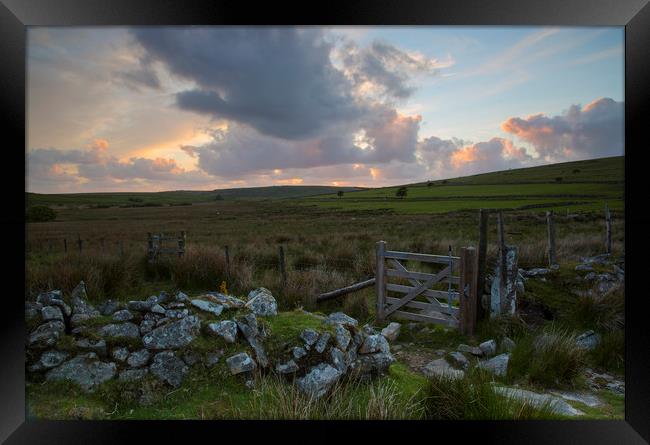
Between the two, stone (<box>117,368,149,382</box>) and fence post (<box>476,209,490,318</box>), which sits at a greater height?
fence post (<box>476,209,490,318</box>)

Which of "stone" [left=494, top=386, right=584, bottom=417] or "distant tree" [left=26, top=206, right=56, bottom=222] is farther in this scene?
"distant tree" [left=26, top=206, right=56, bottom=222]

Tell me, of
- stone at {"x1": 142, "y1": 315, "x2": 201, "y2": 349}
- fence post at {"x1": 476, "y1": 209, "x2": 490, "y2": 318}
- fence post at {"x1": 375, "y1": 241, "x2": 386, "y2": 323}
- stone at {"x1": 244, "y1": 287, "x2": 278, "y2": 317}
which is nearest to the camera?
stone at {"x1": 142, "y1": 315, "x2": 201, "y2": 349}

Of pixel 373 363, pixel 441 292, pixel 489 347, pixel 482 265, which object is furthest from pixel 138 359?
pixel 482 265

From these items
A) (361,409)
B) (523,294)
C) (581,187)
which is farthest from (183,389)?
(581,187)

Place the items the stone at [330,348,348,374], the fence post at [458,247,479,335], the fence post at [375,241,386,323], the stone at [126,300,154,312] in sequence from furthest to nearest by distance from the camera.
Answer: the fence post at [375,241,386,323]
the fence post at [458,247,479,335]
the stone at [126,300,154,312]
the stone at [330,348,348,374]

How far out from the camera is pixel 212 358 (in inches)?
146

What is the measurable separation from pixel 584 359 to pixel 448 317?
1977 mm

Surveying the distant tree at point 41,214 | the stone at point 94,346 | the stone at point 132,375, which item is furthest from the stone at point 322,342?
the distant tree at point 41,214

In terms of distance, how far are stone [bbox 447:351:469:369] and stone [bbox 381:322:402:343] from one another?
1110 mm

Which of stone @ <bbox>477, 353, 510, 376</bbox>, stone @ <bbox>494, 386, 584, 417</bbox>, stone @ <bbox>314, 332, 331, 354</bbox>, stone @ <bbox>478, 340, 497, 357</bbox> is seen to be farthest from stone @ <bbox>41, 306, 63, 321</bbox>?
stone @ <bbox>478, 340, 497, 357</bbox>

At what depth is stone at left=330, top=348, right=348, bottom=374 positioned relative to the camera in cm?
383

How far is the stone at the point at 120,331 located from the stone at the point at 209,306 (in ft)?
2.12

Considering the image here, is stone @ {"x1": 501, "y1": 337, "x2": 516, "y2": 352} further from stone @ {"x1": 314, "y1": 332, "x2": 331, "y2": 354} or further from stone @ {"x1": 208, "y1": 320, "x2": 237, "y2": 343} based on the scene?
stone @ {"x1": 208, "y1": 320, "x2": 237, "y2": 343}

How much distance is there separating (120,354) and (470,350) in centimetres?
466
